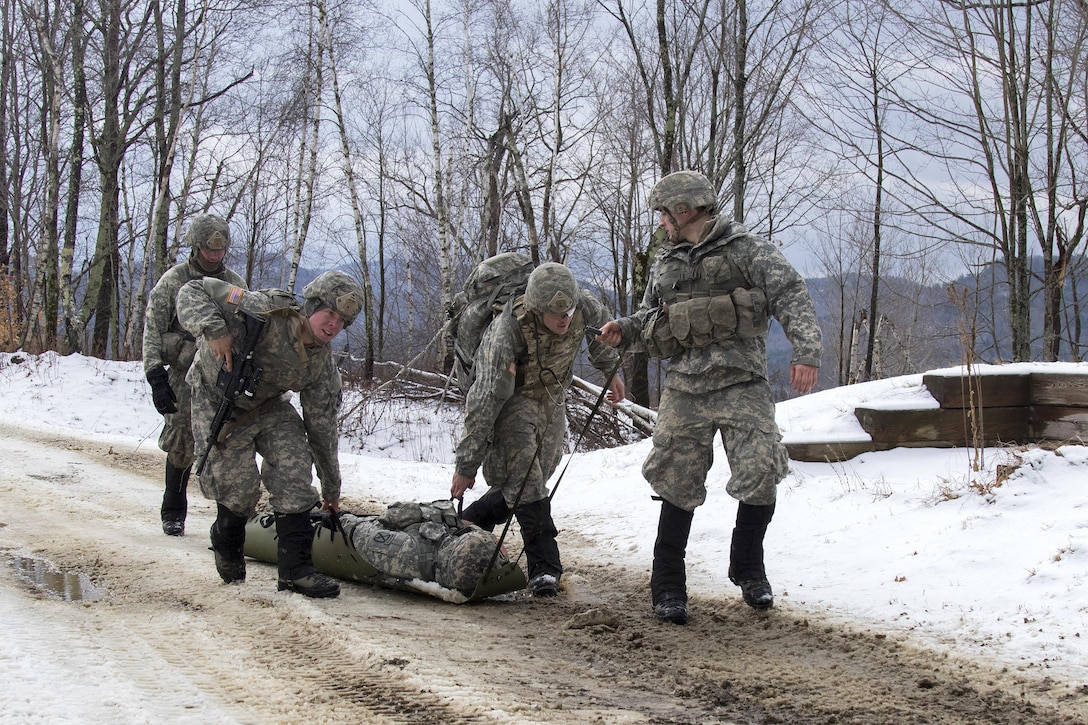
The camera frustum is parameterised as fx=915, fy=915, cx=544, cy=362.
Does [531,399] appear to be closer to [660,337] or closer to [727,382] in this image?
[660,337]

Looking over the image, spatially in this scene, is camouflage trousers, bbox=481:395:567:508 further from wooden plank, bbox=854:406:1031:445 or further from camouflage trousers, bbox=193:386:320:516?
wooden plank, bbox=854:406:1031:445

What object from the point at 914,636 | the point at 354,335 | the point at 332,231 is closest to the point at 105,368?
the point at 914,636

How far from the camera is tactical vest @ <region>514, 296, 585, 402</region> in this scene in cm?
487

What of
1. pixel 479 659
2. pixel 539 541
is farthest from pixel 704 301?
pixel 479 659

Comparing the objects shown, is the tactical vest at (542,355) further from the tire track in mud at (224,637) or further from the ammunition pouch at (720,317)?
the tire track in mud at (224,637)

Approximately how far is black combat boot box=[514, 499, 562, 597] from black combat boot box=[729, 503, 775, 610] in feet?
3.44

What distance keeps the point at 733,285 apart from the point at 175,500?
13.5ft

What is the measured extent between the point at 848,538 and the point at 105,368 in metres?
14.1

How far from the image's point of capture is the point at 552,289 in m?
4.62

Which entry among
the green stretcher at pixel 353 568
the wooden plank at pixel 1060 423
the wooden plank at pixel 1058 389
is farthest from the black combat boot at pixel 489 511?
the wooden plank at pixel 1058 389

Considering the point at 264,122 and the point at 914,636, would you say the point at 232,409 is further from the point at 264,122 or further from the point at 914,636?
the point at 264,122

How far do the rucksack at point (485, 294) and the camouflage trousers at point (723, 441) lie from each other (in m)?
1.20

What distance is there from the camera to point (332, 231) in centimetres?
3488

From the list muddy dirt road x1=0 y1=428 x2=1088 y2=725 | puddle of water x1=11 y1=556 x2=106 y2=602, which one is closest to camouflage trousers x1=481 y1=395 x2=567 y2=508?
muddy dirt road x1=0 y1=428 x2=1088 y2=725
